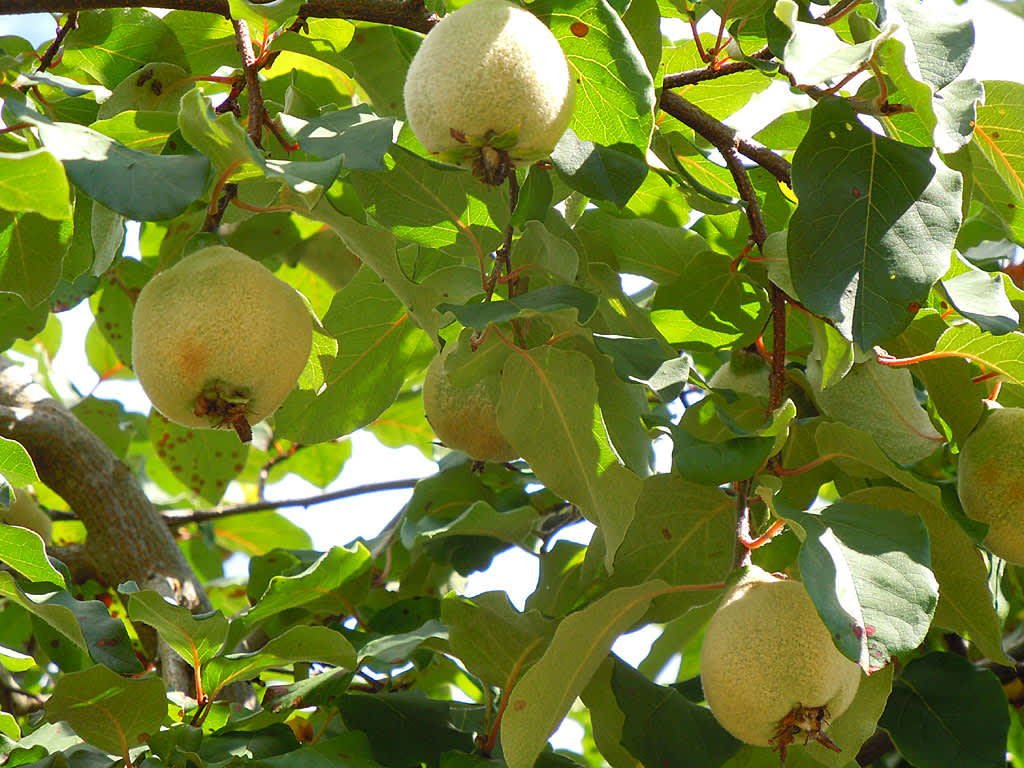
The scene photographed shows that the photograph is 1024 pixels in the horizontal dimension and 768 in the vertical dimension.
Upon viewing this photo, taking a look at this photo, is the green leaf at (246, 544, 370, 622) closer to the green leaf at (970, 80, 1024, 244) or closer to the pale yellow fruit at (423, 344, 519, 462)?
the pale yellow fruit at (423, 344, 519, 462)

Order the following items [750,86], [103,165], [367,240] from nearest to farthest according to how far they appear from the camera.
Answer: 1. [103,165]
2. [367,240]
3. [750,86]

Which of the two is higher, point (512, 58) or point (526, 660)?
point (512, 58)

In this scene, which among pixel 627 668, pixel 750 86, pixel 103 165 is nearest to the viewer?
pixel 103 165

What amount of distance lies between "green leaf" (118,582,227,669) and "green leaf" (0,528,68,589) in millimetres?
91

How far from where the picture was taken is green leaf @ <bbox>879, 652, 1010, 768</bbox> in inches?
57.6

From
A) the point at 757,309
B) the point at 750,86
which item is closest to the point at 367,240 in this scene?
the point at 757,309

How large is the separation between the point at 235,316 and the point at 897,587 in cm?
70

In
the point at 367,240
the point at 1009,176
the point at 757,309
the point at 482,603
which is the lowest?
the point at 482,603

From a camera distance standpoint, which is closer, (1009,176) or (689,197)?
(1009,176)

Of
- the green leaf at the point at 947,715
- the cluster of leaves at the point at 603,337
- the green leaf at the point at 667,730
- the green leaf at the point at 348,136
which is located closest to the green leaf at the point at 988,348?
the cluster of leaves at the point at 603,337

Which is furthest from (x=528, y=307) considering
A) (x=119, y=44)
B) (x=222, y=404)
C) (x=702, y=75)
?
(x=119, y=44)

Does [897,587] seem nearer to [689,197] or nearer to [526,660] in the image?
[526,660]

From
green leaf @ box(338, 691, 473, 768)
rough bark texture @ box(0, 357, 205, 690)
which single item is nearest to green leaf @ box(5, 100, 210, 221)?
green leaf @ box(338, 691, 473, 768)

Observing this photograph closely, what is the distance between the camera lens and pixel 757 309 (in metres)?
1.54
